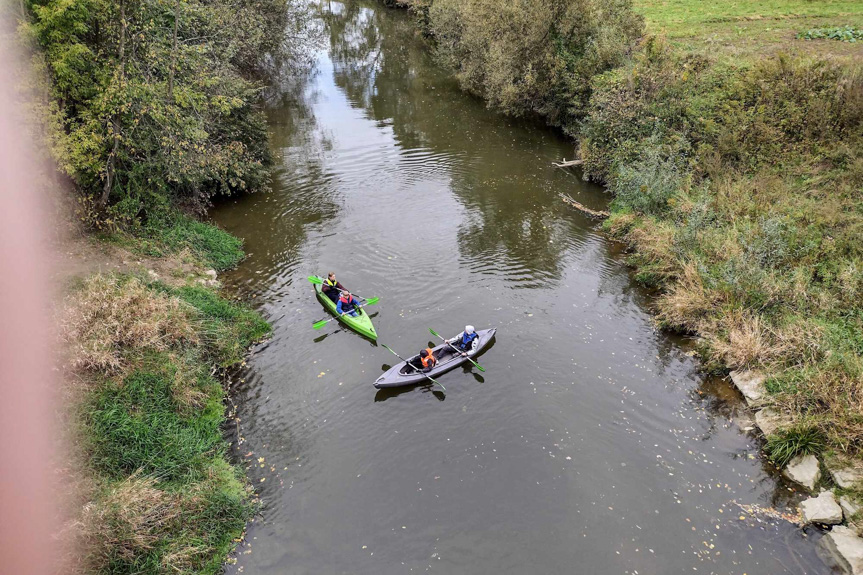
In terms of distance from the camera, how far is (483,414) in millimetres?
14008

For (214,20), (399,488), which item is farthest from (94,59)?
(399,488)

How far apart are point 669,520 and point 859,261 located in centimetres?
1082

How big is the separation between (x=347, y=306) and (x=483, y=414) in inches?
241

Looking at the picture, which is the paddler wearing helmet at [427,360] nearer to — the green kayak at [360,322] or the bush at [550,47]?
the green kayak at [360,322]

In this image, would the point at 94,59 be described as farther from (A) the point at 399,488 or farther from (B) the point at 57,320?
(A) the point at 399,488

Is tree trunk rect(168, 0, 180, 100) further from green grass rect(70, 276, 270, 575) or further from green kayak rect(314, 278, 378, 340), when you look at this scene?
green kayak rect(314, 278, 378, 340)

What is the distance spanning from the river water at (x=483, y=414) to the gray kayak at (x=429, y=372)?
39 centimetres

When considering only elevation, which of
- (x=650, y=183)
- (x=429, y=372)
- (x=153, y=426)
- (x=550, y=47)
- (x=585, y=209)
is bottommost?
(x=429, y=372)

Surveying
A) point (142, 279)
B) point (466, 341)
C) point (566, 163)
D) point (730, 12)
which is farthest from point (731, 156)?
point (142, 279)

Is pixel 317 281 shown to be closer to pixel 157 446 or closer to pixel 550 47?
Answer: pixel 157 446

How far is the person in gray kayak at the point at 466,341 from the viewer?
15.9 metres

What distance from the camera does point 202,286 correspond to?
17.6m

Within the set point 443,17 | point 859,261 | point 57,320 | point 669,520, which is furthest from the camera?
point 443,17

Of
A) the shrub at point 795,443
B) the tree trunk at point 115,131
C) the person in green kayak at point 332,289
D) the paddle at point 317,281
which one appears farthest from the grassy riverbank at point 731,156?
the tree trunk at point 115,131
